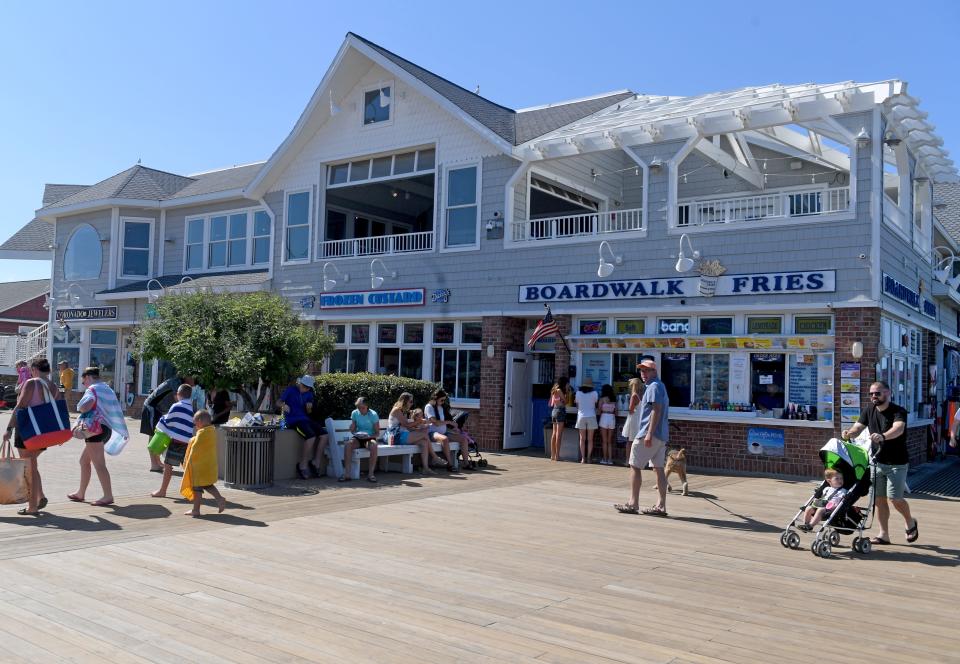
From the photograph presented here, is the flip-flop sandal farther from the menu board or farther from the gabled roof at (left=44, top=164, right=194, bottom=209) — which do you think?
the gabled roof at (left=44, top=164, right=194, bottom=209)

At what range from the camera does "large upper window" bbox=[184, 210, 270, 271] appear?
79.5 ft

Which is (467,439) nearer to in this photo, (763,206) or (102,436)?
(102,436)

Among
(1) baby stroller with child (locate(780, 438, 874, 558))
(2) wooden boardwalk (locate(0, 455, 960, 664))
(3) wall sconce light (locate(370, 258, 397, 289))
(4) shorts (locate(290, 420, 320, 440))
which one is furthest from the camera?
(3) wall sconce light (locate(370, 258, 397, 289))

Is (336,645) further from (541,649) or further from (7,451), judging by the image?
(7,451)

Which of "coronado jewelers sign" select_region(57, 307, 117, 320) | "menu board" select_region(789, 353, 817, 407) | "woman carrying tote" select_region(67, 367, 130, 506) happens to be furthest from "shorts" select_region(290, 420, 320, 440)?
"coronado jewelers sign" select_region(57, 307, 117, 320)

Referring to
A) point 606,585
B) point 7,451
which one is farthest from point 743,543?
point 7,451

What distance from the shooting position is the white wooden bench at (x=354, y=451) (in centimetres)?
1255

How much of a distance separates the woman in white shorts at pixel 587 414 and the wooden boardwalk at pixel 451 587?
5.41 metres

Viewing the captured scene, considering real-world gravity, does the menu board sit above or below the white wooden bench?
above

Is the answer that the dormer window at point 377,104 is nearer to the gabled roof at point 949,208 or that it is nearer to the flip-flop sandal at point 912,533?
the gabled roof at point 949,208

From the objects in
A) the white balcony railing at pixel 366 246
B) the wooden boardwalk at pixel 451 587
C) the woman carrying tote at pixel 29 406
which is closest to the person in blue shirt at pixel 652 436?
the wooden boardwalk at pixel 451 587

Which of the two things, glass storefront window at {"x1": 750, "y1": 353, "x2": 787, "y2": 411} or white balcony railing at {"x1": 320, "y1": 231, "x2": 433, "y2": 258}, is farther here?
white balcony railing at {"x1": 320, "y1": 231, "x2": 433, "y2": 258}

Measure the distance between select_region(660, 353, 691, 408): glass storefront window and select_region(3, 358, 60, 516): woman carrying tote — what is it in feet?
34.4

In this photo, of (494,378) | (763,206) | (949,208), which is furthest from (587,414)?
(949,208)
